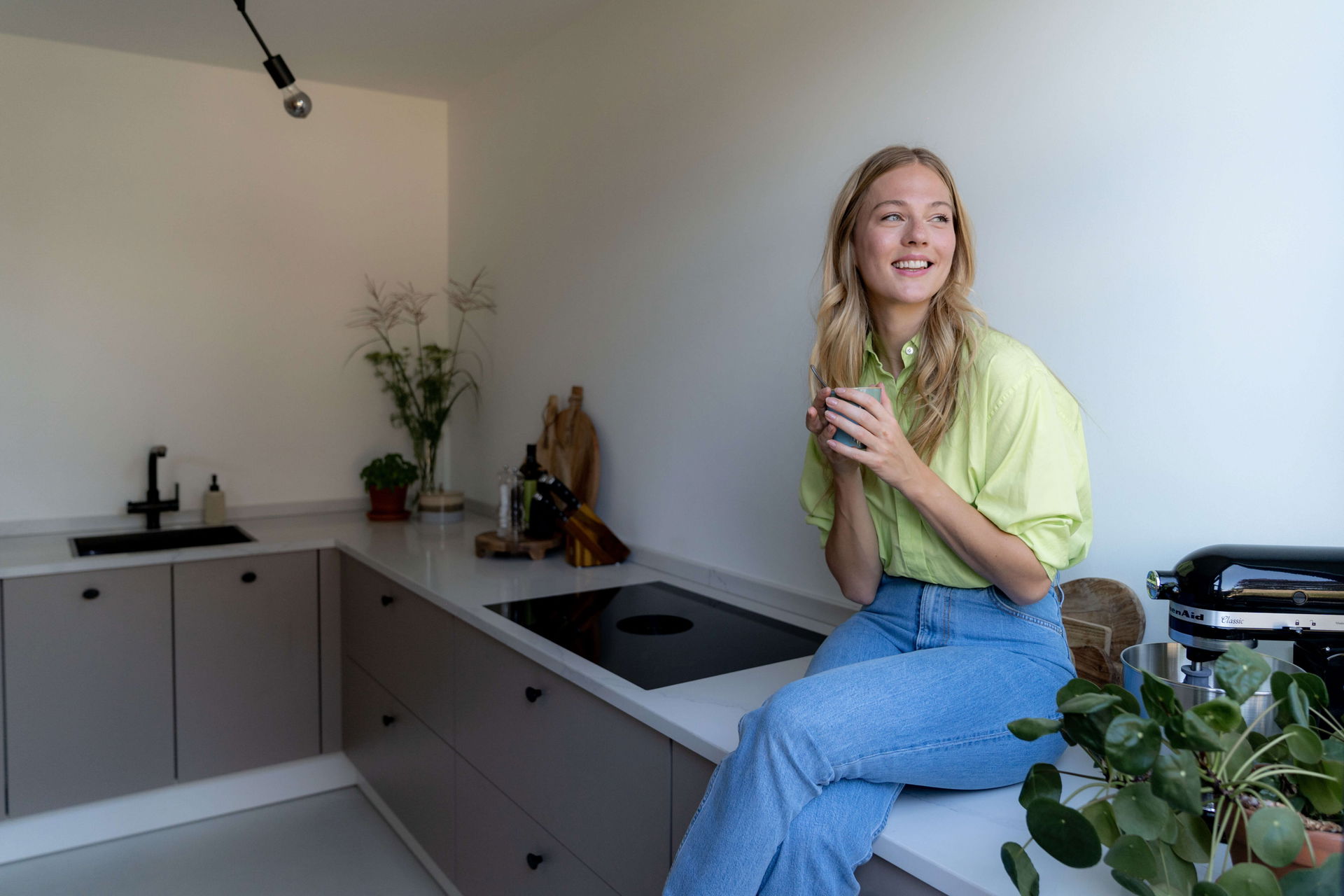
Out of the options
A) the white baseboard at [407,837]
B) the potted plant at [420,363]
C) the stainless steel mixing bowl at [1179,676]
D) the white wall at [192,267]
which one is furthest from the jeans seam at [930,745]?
the white wall at [192,267]

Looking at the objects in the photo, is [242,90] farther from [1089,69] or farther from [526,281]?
[1089,69]

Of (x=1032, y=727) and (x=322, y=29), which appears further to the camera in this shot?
(x=322, y=29)

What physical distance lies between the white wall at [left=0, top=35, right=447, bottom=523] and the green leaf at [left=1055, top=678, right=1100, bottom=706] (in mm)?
3052

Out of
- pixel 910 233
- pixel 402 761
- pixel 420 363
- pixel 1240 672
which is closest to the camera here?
pixel 1240 672

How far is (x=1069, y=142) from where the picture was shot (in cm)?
147

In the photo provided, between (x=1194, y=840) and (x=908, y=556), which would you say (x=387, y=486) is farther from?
(x=1194, y=840)

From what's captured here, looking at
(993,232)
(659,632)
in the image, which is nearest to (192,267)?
(659,632)

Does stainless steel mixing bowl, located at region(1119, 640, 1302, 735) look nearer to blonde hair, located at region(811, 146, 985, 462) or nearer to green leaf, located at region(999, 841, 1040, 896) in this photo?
green leaf, located at region(999, 841, 1040, 896)

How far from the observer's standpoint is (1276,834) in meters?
0.74

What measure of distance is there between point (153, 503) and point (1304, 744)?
3.14 metres

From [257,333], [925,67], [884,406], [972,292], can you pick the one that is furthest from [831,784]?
[257,333]

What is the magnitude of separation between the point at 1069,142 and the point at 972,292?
0.29m

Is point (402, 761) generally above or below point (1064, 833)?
below

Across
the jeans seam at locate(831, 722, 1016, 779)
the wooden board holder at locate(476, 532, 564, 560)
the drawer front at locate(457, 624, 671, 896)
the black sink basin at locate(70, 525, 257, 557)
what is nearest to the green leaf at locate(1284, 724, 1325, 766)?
the jeans seam at locate(831, 722, 1016, 779)
